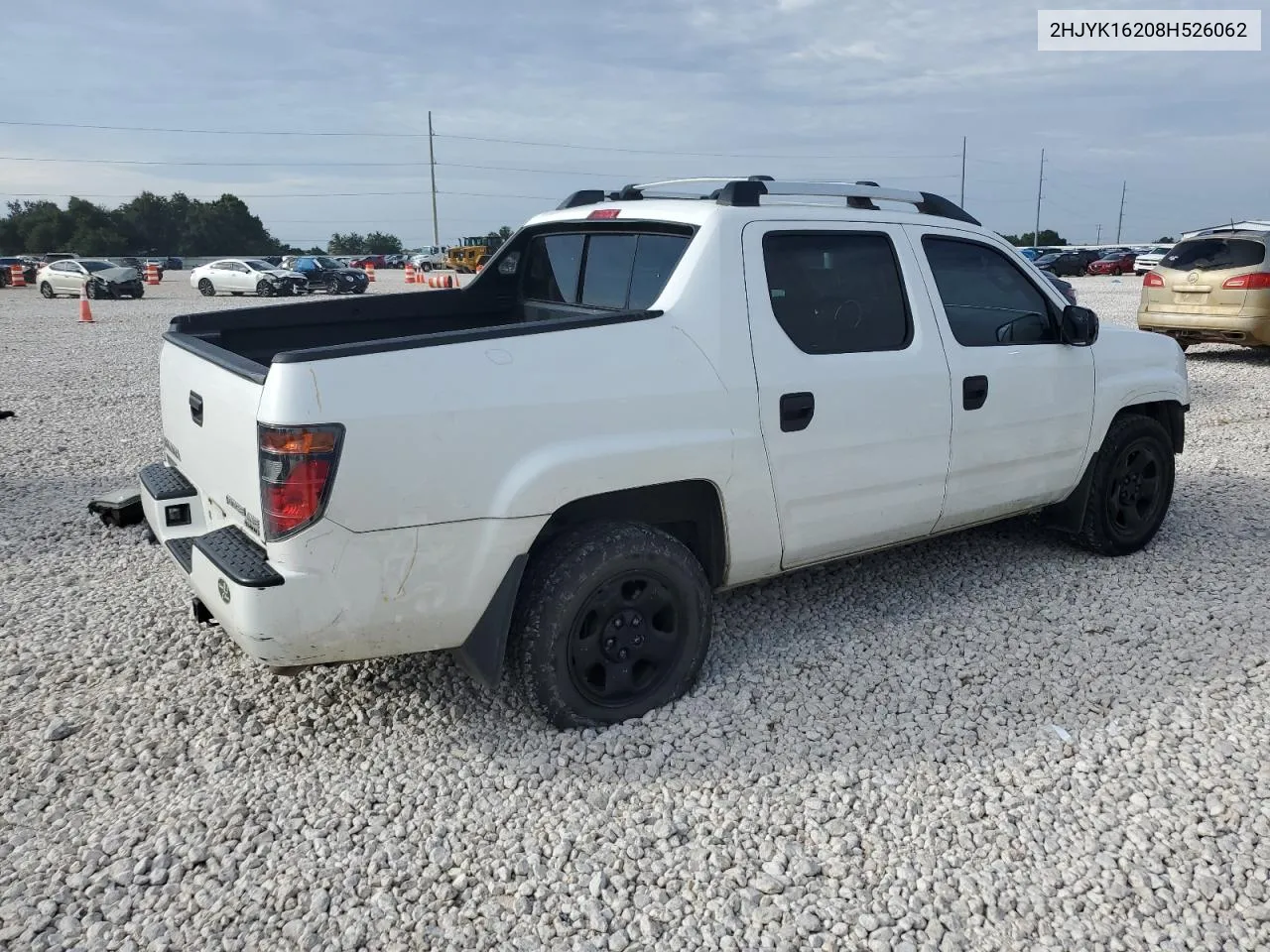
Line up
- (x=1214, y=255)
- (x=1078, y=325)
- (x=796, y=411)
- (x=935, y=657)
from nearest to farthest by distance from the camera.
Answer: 1. (x=796, y=411)
2. (x=935, y=657)
3. (x=1078, y=325)
4. (x=1214, y=255)

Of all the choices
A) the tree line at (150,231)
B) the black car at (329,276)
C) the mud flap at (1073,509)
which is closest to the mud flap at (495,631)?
the mud flap at (1073,509)

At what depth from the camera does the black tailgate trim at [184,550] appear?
351cm

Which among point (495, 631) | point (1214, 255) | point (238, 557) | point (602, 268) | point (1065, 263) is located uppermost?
point (1065, 263)

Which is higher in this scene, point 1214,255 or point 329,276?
point 1214,255

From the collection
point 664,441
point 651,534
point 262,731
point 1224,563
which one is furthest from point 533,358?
point 1224,563

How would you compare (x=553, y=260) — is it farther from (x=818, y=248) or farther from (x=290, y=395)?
(x=290, y=395)

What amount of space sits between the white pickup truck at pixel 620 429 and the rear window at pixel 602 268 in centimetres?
2

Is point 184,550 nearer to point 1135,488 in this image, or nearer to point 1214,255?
point 1135,488

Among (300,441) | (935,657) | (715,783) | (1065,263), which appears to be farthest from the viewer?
(1065,263)

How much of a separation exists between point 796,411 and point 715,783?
1370 millimetres

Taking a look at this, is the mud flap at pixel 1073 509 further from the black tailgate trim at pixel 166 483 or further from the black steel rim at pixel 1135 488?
the black tailgate trim at pixel 166 483

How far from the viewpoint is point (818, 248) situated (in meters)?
A: 4.05

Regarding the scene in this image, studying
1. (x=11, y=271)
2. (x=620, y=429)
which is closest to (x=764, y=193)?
(x=620, y=429)

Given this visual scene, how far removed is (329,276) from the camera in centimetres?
3381
